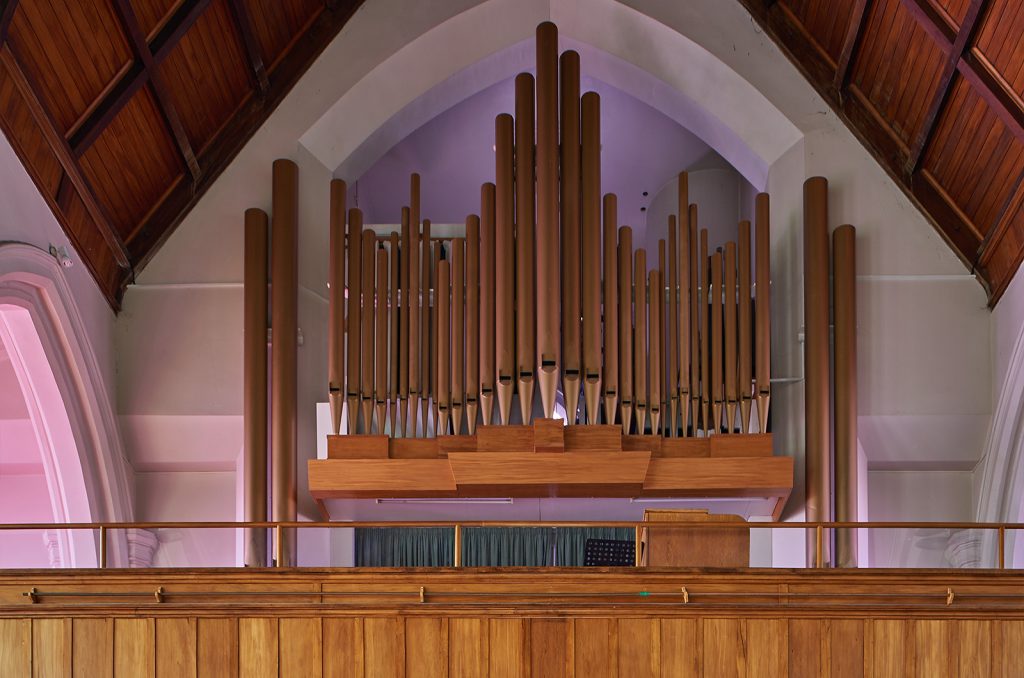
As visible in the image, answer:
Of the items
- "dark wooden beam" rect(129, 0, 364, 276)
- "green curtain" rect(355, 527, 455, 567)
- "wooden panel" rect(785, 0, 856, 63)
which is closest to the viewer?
"wooden panel" rect(785, 0, 856, 63)

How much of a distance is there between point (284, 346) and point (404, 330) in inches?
29.1

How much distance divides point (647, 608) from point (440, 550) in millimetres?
7192

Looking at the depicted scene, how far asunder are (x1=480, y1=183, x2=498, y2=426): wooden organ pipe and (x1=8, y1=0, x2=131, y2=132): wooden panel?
7.42ft

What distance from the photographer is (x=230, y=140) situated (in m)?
7.64

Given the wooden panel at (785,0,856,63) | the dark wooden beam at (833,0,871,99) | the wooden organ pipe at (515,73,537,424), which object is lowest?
the wooden organ pipe at (515,73,537,424)

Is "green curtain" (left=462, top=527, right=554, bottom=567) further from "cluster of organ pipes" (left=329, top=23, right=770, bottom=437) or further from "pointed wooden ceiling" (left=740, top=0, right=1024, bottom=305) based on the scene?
"pointed wooden ceiling" (left=740, top=0, right=1024, bottom=305)

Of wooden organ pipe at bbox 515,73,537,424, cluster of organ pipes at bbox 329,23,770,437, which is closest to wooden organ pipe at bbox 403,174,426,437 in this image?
cluster of organ pipes at bbox 329,23,770,437

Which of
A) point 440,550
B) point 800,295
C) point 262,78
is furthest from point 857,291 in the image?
point 440,550

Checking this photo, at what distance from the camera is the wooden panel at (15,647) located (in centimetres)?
529

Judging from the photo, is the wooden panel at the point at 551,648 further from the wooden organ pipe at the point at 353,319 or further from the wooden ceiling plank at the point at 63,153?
the wooden ceiling plank at the point at 63,153

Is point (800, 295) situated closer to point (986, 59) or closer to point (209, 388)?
point (986, 59)

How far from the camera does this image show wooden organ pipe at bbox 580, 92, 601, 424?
276 inches

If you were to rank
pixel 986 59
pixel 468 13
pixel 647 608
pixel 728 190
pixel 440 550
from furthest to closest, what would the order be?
1. pixel 440 550
2. pixel 728 190
3. pixel 468 13
4. pixel 986 59
5. pixel 647 608

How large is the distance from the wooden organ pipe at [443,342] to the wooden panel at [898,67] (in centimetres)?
287
